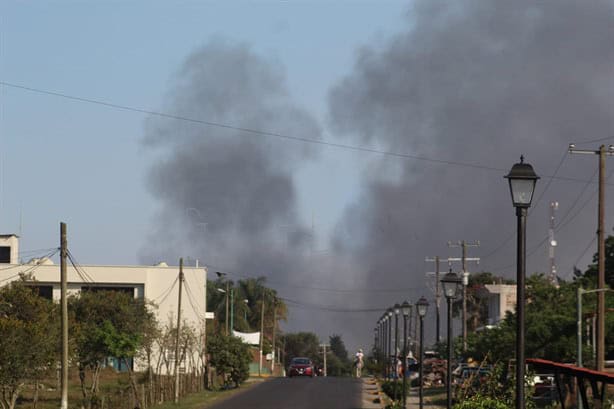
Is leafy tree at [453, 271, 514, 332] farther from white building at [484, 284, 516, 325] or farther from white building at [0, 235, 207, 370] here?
white building at [0, 235, 207, 370]

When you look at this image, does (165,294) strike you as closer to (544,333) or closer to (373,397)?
(373,397)

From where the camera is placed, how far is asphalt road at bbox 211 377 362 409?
171 feet

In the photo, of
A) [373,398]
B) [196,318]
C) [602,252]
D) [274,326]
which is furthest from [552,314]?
[274,326]

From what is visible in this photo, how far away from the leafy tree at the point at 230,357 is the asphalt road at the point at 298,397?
153cm

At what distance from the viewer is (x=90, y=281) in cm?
8806

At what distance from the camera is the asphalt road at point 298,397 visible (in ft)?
171

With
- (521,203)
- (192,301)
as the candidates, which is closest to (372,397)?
(192,301)

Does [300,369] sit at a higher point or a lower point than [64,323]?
lower

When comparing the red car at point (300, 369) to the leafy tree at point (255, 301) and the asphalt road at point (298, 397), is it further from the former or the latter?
the leafy tree at point (255, 301)

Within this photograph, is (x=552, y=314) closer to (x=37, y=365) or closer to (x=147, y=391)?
(x=147, y=391)

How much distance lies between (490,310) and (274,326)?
87.8ft

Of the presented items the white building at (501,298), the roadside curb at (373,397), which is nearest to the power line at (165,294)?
the roadside curb at (373,397)

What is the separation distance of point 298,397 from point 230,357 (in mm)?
15731

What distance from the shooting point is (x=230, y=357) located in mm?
73625
